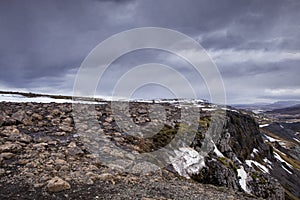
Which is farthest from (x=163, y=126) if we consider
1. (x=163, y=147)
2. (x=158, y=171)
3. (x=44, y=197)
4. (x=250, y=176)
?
(x=250, y=176)

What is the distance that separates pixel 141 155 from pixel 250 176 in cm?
1986

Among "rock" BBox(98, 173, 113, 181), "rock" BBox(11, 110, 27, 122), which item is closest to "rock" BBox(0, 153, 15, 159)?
"rock" BBox(98, 173, 113, 181)

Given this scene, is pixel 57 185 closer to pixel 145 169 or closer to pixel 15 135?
pixel 145 169

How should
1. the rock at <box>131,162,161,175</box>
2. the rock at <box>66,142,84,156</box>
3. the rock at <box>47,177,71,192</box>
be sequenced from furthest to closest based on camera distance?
the rock at <box>66,142,84,156</box> < the rock at <box>131,162,161,175</box> < the rock at <box>47,177,71,192</box>

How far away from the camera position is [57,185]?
8367 mm

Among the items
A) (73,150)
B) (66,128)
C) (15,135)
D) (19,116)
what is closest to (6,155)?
(15,135)

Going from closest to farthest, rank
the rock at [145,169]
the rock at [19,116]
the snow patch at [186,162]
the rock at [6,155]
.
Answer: the rock at [6,155], the rock at [145,169], the snow patch at [186,162], the rock at [19,116]

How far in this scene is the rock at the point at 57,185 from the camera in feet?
27.1

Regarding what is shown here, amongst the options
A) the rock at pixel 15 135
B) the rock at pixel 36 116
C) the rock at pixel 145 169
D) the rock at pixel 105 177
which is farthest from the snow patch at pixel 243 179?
the rock at pixel 15 135

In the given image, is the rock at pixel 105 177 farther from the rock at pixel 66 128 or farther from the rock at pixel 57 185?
the rock at pixel 66 128

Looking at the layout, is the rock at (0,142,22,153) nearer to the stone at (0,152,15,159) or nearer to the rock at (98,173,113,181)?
the stone at (0,152,15,159)

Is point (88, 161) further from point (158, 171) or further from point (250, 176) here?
point (250, 176)

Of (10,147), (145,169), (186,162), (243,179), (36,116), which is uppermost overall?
(36,116)

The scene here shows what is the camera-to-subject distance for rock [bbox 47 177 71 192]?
8.27 metres
